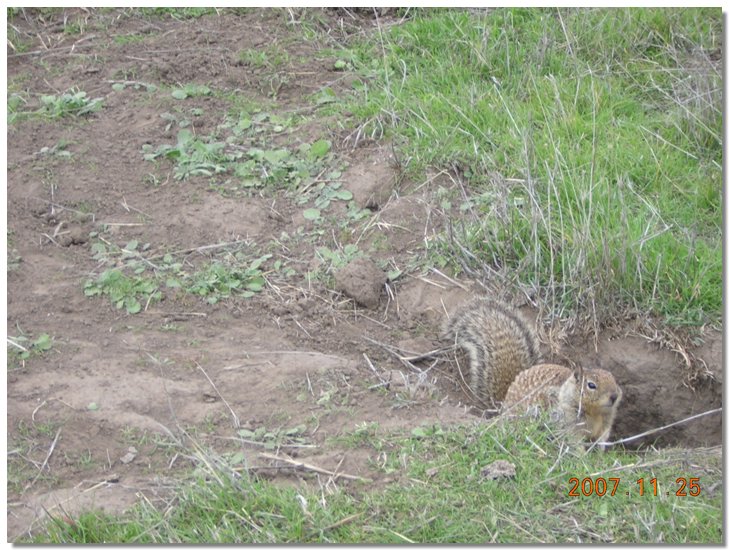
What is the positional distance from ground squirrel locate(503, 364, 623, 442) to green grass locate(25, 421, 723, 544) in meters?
0.57

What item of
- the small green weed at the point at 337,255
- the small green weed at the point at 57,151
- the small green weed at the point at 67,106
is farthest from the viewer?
the small green weed at the point at 67,106

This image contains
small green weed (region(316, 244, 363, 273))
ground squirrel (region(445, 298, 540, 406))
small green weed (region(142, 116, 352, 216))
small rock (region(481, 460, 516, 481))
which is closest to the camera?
small rock (region(481, 460, 516, 481))

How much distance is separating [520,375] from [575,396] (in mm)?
369

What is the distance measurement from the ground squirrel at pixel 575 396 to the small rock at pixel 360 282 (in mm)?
917

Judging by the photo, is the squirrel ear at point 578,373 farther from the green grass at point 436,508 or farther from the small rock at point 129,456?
the small rock at point 129,456

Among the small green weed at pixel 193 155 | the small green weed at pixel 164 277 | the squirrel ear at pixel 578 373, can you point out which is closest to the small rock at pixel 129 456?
the small green weed at pixel 164 277

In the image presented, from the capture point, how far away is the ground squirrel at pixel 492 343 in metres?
5.03

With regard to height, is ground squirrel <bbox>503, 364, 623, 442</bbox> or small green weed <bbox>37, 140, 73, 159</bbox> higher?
small green weed <bbox>37, 140, 73, 159</bbox>

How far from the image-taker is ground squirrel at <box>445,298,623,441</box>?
4672 millimetres

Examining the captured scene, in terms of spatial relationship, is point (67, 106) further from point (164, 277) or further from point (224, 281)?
point (224, 281)

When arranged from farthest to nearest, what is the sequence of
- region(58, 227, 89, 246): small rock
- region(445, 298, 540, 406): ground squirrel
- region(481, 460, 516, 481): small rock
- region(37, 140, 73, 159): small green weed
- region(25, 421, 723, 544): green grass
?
region(37, 140, 73, 159): small green weed < region(58, 227, 89, 246): small rock < region(445, 298, 540, 406): ground squirrel < region(481, 460, 516, 481): small rock < region(25, 421, 723, 544): green grass

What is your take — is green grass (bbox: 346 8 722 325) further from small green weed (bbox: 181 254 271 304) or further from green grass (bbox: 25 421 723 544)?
green grass (bbox: 25 421 723 544)

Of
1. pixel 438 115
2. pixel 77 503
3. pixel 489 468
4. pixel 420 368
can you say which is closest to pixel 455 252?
pixel 420 368

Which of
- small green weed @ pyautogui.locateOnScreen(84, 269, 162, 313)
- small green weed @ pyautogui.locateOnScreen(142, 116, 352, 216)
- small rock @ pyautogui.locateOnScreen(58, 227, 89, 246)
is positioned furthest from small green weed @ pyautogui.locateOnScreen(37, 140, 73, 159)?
small green weed @ pyautogui.locateOnScreen(84, 269, 162, 313)
